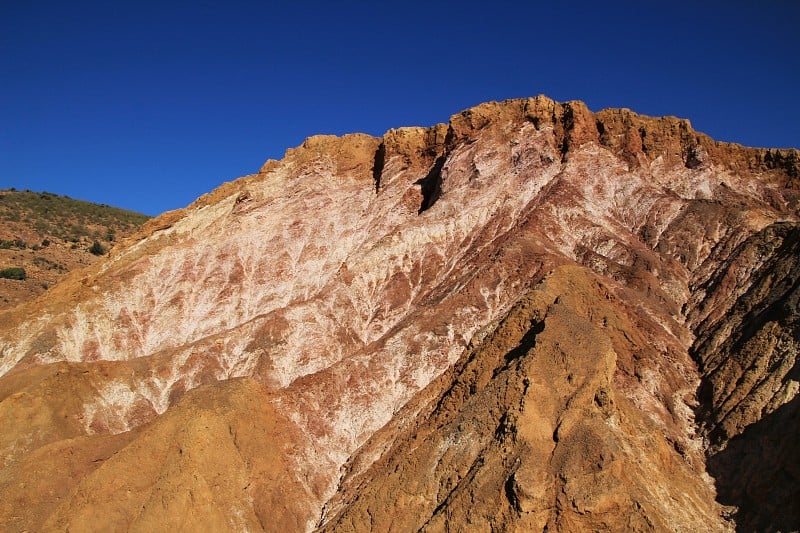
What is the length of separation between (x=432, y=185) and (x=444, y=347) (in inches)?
910

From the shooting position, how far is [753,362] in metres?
29.4

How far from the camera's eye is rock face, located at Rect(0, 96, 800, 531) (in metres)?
24.6

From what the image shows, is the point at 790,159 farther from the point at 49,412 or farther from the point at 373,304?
the point at 49,412

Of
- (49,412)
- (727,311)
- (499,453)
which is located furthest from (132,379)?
(727,311)

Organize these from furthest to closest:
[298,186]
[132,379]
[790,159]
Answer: [298,186] < [790,159] < [132,379]

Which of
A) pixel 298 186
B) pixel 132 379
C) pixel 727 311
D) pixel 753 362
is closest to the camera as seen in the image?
pixel 753 362

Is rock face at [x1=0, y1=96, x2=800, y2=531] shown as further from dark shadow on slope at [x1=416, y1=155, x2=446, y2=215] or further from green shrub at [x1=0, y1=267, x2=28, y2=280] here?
green shrub at [x1=0, y1=267, x2=28, y2=280]

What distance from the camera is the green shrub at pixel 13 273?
69438 mm

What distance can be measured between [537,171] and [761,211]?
1547 cm

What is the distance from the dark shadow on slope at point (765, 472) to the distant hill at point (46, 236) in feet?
200

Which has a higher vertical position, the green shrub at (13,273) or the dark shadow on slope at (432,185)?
the dark shadow on slope at (432,185)

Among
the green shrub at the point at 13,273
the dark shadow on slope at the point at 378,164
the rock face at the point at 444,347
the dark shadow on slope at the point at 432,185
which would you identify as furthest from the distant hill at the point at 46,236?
the dark shadow on slope at the point at 432,185

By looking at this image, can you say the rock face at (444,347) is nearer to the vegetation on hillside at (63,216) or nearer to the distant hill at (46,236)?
the distant hill at (46,236)

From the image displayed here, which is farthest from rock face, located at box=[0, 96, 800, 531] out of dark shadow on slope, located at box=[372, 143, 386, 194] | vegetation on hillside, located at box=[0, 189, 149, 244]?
vegetation on hillside, located at box=[0, 189, 149, 244]
